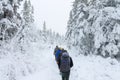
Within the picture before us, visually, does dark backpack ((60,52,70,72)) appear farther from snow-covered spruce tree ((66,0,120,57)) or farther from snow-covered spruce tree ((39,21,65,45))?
snow-covered spruce tree ((39,21,65,45))

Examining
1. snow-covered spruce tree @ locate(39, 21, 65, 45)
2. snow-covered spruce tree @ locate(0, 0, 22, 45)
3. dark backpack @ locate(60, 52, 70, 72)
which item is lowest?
snow-covered spruce tree @ locate(39, 21, 65, 45)

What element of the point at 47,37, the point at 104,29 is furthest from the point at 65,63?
the point at 47,37

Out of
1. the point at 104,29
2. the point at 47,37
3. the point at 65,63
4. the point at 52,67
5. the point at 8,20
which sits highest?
the point at 8,20

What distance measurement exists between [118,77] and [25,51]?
6.16 metres

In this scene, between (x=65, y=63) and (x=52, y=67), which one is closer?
(x=65, y=63)

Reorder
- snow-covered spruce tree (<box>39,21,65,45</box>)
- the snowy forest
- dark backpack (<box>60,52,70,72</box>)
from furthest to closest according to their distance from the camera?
1. snow-covered spruce tree (<box>39,21,65,45</box>)
2. the snowy forest
3. dark backpack (<box>60,52,70,72</box>)

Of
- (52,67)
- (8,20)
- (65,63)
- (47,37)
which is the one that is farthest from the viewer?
(47,37)

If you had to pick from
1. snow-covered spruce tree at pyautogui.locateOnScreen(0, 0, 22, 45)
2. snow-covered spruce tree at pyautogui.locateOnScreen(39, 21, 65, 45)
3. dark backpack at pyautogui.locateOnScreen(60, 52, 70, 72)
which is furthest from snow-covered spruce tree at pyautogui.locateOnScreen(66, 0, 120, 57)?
snow-covered spruce tree at pyautogui.locateOnScreen(39, 21, 65, 45)

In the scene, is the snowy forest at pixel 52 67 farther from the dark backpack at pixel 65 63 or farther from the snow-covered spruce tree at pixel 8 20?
the dark backpack at pixel 65 63

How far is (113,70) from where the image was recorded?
835 centimetres

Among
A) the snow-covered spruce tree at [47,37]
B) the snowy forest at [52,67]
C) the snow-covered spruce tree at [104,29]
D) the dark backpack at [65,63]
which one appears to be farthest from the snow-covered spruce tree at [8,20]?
the snow-covered spruce tree at [47,37]

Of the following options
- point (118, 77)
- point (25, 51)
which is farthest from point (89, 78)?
point (25, 51)

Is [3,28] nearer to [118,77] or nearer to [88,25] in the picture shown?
[118,77]

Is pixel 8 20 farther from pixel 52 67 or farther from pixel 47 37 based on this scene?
pixel 47 37
